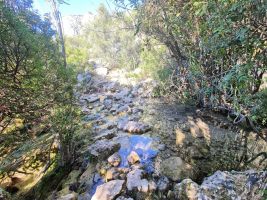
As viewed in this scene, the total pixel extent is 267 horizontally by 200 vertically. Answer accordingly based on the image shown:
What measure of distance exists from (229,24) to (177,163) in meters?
3.01

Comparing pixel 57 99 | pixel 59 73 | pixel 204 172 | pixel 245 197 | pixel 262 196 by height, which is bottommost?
pixel 204 172

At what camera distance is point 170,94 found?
871 centimetres

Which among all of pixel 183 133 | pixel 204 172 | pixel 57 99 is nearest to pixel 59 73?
pixel 57 99

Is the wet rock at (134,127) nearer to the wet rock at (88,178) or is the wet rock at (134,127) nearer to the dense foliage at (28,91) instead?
the dense foliage at (28,91)

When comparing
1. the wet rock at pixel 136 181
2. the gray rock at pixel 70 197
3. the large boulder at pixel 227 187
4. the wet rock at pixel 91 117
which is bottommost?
the gray rock at pixel 70 197

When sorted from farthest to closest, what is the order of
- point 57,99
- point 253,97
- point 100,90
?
point 100,90 → point 57,99 → point 253,97

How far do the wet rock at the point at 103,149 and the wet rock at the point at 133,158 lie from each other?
0.51 meters

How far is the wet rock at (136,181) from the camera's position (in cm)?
410

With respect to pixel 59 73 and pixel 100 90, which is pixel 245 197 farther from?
pixel 100 90

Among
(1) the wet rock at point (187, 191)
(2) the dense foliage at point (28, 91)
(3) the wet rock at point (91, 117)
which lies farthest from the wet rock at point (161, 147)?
(3) the wet rock at point (91, 117)

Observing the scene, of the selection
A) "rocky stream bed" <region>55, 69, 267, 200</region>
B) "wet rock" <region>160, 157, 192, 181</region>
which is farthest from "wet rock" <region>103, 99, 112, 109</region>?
"wet rock" <region>160, 157, 192, 181</region>

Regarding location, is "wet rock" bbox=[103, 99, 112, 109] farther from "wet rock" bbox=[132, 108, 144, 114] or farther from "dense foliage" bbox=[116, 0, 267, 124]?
"dense foliage" bbox=[116, 0, 267, 124]

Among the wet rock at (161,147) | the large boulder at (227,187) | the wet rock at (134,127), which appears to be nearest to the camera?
the large boulder at (227,187)

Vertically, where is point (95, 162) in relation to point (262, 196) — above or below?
below
